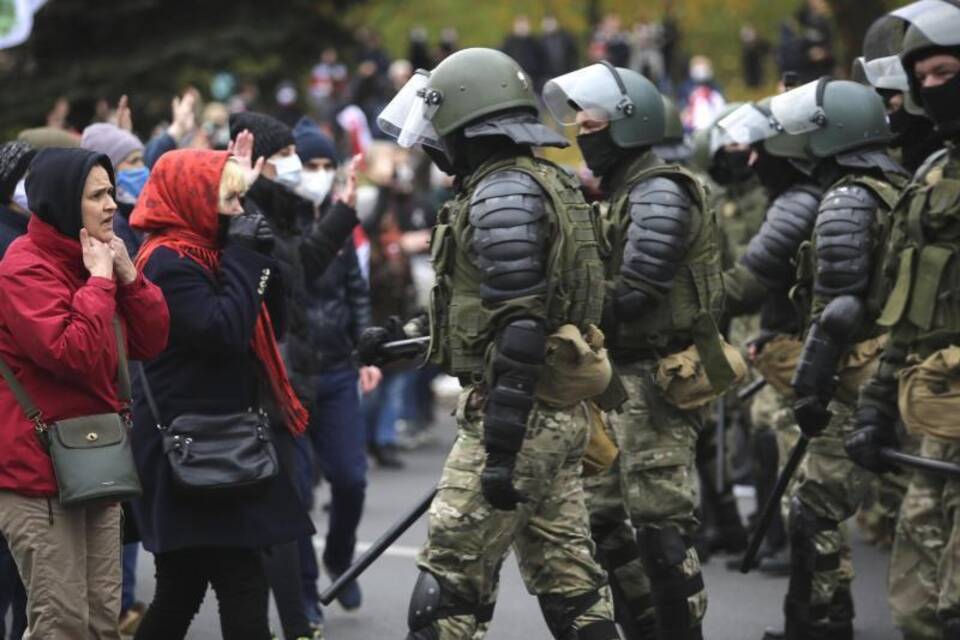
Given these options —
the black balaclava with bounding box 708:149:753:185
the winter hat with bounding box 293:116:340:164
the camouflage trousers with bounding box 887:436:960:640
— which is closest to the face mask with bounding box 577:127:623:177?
the winter hat with bounding box 293:116:340:164

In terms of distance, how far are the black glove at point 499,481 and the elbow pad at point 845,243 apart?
170 centimetres

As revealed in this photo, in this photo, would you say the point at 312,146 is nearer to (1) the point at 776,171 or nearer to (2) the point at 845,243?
(1) the point at 776,171

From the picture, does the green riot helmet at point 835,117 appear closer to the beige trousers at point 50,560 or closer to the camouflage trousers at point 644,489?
the camouflage trousers at point 644,489

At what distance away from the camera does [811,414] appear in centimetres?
699

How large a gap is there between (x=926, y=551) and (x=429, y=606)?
1730mm

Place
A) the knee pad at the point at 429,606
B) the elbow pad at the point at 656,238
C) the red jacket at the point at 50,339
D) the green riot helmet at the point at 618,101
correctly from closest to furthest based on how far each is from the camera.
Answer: the red jacket at the point at 50,339 → the knee pad at the point at 429,606 → the elbow pad at the point at 656,238 → the green riot helmet at the point at 618,101

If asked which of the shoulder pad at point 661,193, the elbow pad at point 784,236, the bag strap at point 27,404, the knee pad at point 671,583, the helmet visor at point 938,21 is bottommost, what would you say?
the knee pad at point 671,583

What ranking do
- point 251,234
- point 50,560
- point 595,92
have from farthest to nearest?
point 595,92
point 251,234
point 50,560

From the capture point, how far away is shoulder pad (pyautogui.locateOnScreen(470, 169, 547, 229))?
227 inches

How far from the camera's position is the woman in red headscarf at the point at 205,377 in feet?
20.1

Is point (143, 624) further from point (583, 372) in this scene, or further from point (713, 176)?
point (713, 176)

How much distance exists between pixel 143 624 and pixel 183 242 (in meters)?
1.34

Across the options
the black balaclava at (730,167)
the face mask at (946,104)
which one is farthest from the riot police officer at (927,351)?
the black balaclava at (730,167)

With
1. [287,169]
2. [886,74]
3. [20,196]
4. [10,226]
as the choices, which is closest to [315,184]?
[287,169]
